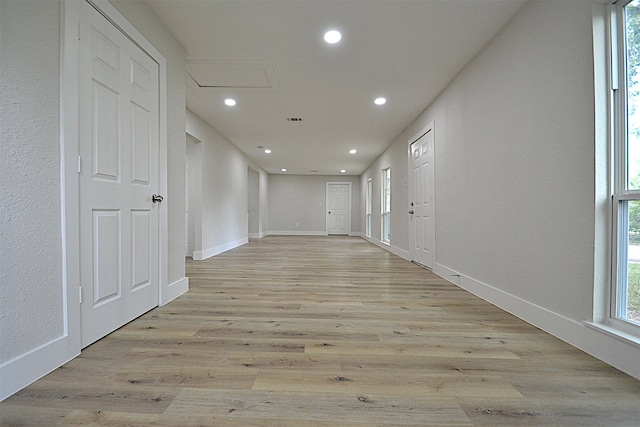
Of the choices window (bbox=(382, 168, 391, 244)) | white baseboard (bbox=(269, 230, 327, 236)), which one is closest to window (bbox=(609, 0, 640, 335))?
window (bbox=(382, 168, 391, 244))

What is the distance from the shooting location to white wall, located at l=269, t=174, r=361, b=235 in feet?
37.3

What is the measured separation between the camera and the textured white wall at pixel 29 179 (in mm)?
1205

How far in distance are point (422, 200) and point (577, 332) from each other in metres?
2.93

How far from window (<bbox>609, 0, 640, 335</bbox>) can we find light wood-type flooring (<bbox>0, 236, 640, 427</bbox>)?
1.17ft

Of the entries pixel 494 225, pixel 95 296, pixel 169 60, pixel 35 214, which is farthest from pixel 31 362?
pixel 494 225

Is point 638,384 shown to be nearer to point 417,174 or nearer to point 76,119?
point 76,119

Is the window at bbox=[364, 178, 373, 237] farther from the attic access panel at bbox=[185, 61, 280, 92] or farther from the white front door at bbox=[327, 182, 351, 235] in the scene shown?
the attic access panel at bbox=[185, 61, 280, 92]

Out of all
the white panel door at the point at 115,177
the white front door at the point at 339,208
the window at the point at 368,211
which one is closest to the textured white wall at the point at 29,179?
the white panel door at the point at 115,177

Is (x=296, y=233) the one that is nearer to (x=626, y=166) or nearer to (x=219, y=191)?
(x=219, y=191)

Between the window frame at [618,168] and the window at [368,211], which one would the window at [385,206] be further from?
the window frame at [618,168]

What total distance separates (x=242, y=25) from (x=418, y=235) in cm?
368

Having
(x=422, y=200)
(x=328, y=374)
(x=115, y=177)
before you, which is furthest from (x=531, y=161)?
(x=115, y=177)

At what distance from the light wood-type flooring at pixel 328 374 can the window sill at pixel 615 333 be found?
160 mm

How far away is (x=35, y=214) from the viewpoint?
1.32 metres
